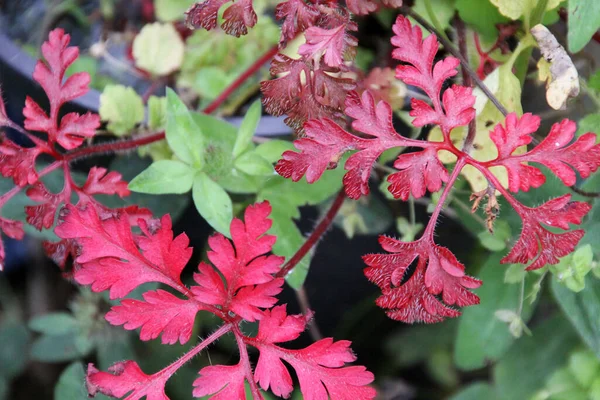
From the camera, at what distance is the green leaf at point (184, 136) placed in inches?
19.6

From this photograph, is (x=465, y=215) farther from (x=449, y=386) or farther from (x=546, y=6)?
(x=449, y=386)

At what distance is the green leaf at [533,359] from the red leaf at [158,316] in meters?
0.50

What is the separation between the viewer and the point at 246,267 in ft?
1.35

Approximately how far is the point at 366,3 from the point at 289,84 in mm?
79

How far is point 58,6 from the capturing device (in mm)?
774

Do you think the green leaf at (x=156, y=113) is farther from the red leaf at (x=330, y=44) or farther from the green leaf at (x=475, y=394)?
the green leaf at (x=475, y=394)

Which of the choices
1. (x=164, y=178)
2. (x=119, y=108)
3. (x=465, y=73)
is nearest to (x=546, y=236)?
(x=465, y=73)

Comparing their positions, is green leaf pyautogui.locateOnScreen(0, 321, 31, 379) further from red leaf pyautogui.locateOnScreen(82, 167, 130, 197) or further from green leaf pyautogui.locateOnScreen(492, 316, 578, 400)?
green leaf pyautogui.locateOnScreen(492, 316, 578, 400)

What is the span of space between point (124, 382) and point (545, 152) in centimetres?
32

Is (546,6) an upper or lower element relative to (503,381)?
upper

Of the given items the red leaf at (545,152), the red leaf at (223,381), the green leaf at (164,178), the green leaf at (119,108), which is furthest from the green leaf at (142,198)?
the red leaf at (545,152)

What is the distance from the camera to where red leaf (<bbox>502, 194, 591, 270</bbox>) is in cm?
39

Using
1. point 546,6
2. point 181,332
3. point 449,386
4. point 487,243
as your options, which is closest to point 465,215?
point 487,243

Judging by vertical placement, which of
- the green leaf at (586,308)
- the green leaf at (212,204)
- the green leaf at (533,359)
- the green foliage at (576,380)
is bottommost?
the green leaf at (533,359)
